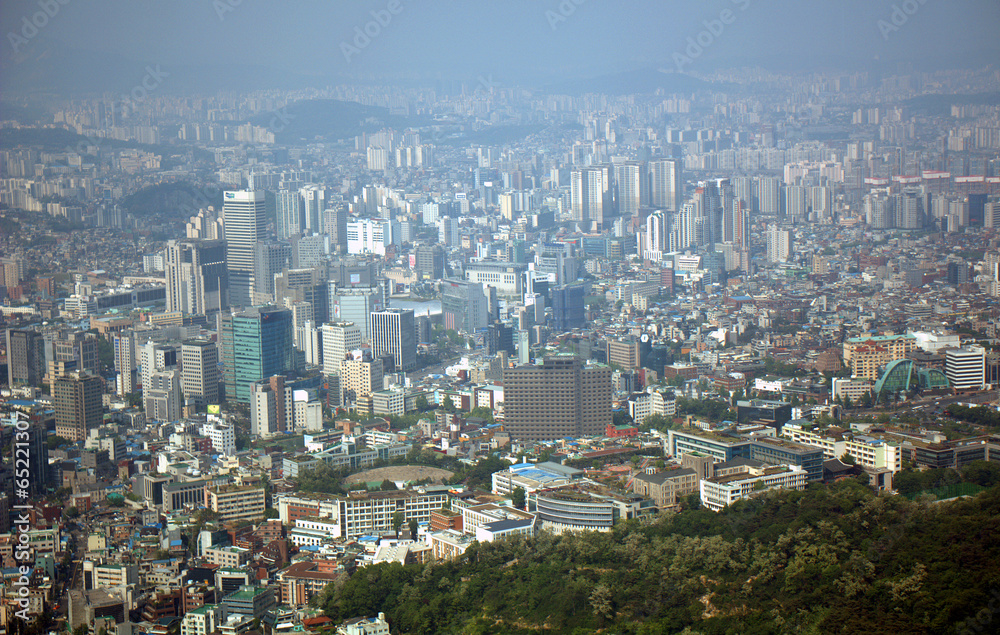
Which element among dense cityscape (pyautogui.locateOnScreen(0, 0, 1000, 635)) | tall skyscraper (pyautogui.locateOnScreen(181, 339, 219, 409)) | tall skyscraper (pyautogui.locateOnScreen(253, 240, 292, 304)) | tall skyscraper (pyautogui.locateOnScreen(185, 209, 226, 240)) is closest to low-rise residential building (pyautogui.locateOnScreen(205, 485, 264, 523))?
dense cityscape (pyautogui.locateOnScreen(0, 0, 1000, 635))

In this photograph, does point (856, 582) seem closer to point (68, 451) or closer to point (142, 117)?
point (68, 451)

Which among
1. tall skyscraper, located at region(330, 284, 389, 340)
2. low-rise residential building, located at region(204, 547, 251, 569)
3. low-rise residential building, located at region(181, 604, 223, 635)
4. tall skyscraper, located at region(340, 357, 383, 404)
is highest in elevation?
tall skyscraper, located at region(330, 284, 389, 340)

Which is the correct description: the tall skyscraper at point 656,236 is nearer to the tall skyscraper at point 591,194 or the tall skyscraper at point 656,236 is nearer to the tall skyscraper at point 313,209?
the tall skyscraper at point 591,194

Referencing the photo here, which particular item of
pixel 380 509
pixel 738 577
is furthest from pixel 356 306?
pixel 738 577

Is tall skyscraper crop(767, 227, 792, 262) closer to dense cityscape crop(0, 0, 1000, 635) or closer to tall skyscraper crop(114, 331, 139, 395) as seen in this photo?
dense cityscape crop(0, 0, 1000, 635)

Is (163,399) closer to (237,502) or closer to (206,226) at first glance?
(237,502)

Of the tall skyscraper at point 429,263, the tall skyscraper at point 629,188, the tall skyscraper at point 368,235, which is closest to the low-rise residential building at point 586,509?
the tall skyscraper at point 429,263

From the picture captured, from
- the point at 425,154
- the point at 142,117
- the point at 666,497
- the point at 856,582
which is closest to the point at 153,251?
the point at 142,117
